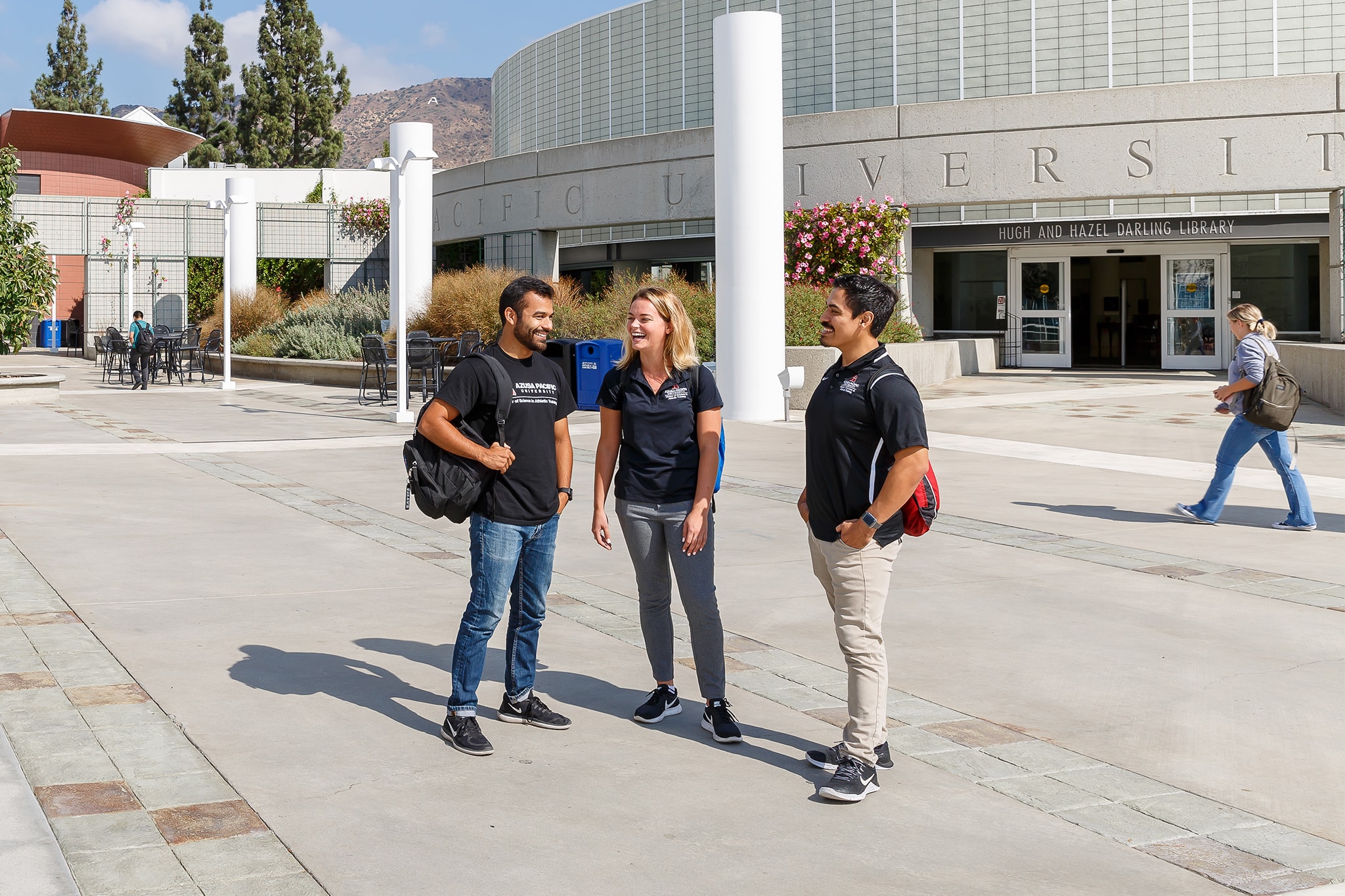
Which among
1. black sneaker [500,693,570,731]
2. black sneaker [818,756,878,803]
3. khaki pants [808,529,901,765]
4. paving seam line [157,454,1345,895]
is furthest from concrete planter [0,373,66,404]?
black sneaker [818,756,878,803]

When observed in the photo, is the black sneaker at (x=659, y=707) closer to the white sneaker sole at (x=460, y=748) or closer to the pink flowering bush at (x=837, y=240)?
the white sneaker sole at (x=460, y=748)

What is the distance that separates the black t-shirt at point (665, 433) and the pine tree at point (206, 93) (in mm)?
84945

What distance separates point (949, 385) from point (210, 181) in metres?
37.2

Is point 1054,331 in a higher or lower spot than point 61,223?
lower

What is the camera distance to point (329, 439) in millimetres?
17234

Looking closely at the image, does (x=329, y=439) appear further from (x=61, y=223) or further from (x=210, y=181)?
(x=210, y=181)

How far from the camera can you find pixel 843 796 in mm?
4609

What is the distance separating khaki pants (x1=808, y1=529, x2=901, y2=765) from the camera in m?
4.80

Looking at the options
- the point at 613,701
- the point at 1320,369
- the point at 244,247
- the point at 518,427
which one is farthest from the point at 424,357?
the point at 244,247

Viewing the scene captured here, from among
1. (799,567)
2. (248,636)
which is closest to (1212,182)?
(799,567)

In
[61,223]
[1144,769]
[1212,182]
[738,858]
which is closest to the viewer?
[738,858]

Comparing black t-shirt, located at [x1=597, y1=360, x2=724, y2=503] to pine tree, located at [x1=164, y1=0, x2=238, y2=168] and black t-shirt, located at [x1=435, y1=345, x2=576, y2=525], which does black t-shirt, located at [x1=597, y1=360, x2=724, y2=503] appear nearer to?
black t-shirt, located at [x1=435, y1=345, x2=576, y2=525]

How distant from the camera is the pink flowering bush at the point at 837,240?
27.7m

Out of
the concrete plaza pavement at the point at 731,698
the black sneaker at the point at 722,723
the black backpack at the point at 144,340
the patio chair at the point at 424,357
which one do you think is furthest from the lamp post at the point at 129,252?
the black sneaker at the point at 722,723
